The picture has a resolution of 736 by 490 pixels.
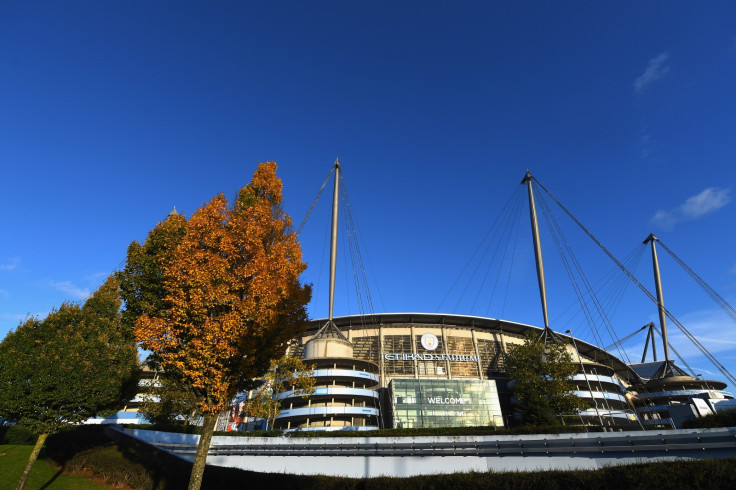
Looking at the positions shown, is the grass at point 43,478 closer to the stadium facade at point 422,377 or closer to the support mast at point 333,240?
the stadium facade at point 422,377

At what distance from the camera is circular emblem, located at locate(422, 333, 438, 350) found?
69.6 m

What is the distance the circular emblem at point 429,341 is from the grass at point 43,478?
58222 mm

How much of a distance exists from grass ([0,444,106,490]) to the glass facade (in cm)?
4464

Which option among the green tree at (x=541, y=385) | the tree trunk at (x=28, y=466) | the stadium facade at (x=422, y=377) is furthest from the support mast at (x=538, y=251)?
the tree trunk at (x=28, y=466)

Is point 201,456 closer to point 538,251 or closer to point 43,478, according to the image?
point 43,478

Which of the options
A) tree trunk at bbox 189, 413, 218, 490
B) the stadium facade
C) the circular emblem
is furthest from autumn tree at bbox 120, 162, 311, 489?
the circular emblem

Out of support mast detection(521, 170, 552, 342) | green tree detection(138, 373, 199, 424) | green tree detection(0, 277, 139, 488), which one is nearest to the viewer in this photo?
green tree detection(0, 277, 139, 488)

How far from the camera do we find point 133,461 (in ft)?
58.4

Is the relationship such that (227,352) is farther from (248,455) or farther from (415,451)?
(248,455)

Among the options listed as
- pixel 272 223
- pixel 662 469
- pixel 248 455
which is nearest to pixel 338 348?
pixel 248 455

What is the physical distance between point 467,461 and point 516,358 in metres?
36.2

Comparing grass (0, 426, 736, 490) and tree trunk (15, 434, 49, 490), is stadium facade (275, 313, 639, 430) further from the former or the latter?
tree trunk (15, 434, 49, 490)

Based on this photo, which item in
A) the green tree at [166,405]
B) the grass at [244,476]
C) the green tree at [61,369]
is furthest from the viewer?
the green tree at [166,405]

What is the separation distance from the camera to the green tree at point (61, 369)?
15727 mm
